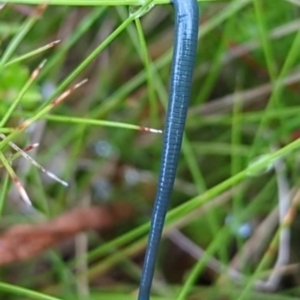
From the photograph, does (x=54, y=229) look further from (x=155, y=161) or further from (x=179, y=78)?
(x=179, y=78)

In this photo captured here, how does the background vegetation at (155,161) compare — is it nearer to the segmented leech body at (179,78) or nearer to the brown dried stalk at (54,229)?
the brown dried stalk at (54,229)

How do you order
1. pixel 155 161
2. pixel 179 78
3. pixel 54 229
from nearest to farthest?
pixel 179 78, pixel 54 229, pixel 155 161

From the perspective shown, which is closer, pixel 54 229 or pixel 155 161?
pixel 54 229

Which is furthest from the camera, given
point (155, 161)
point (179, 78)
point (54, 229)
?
point (155, 161)

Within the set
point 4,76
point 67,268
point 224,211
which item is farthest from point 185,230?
point 4,76

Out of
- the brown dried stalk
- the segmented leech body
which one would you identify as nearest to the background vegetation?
the brown dried stalk

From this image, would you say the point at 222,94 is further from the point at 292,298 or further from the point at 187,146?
the point at 292,298

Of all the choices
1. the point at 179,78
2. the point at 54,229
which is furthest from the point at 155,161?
the point at 179,78

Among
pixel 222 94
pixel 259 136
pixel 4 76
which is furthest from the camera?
pixel 222 94

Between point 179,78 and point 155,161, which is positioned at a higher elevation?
point 179,78
